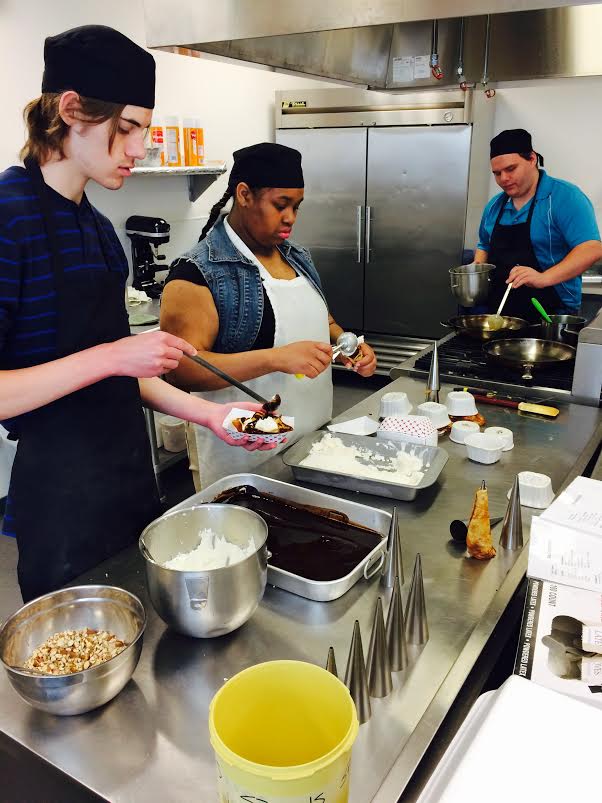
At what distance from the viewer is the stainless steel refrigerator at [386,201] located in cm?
482

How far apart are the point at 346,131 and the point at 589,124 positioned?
1.86m

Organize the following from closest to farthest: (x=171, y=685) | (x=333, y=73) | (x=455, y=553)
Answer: (x=171, y=685), (x=455, y=553), (x=333, y=73)

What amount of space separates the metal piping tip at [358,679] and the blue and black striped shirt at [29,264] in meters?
0.97

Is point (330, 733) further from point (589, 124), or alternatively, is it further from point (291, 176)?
point (589, 124)

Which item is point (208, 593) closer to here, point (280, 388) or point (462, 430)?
point (462, 430)

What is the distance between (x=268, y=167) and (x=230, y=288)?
0.40 m

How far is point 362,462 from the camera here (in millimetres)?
1763

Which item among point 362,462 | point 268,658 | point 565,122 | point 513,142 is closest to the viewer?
point 268,658

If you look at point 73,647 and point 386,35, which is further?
point 386,35

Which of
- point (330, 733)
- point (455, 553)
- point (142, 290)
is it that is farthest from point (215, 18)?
point (142, 290)

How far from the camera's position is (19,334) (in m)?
1.46

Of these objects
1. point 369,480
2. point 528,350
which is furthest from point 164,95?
point 369,480

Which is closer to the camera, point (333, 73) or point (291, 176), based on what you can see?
point (291, 176)

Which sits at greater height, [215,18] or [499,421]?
[215,18]
